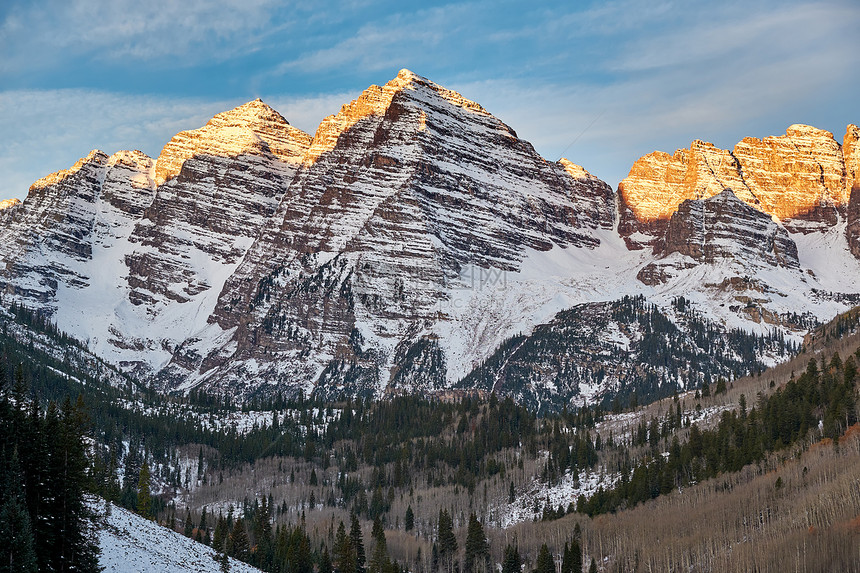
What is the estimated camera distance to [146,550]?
103 metres

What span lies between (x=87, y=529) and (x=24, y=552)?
22.1 metres

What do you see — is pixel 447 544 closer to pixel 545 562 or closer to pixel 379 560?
pixel 379 560

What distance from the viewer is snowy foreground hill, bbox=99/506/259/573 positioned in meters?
96.5

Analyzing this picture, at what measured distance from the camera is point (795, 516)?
138500 mm

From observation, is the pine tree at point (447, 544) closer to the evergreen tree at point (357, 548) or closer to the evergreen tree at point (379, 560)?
the evergreen tree at point (379, 560)

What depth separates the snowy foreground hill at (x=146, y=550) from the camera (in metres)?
96.5

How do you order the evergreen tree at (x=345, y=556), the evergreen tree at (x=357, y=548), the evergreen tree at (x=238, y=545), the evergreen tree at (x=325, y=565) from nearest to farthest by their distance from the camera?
the evergreen tree at (x=238, y=545)
the evergreen tree at (x=345, y=556)
the evergreen tree at (x=325, y=565)
the evergreen tree at (x=357, y=548)

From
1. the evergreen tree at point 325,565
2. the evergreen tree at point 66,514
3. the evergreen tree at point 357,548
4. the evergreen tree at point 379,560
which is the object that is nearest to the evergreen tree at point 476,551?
the evergreen tree at point 379,560

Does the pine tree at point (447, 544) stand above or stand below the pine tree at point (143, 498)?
below

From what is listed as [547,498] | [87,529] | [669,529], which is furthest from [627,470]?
[87,529]

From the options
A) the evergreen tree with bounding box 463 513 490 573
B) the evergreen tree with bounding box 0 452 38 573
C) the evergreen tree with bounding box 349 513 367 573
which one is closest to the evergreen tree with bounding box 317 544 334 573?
the evergreen tree with bounding box 349 513 367 573

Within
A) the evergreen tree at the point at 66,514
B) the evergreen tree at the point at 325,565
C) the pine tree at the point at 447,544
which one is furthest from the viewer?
the pine tree at the point at 447,544

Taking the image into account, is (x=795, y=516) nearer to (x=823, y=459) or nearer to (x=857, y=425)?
(x=823, y=459)

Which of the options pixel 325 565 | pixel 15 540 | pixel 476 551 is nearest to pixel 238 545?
pixel 325 565
